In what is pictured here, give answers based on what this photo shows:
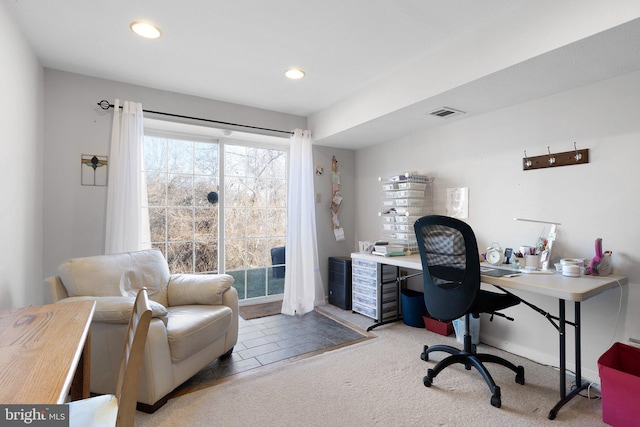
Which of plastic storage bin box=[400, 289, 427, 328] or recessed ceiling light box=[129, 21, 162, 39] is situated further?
plastic storage bin box=[400, 289, 427, 328]

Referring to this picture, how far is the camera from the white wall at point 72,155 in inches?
102

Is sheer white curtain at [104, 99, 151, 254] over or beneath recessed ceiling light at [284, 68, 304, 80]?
beneath

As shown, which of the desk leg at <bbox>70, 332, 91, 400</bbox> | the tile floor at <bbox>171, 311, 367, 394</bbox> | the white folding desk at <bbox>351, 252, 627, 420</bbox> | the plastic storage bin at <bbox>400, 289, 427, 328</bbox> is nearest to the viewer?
the desk leg at <bbox>70, 332, 91, 400</bbox>

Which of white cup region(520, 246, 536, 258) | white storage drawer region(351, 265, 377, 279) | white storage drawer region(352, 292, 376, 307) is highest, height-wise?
white cup region(520, 246, 536, 258)

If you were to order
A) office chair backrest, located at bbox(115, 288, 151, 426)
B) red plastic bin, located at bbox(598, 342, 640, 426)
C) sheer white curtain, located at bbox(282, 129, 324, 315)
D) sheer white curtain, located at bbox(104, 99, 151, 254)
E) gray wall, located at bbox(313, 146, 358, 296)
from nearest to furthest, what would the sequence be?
1. office chair backrest, located at bbox(115, 288, 151, 426)
2. red plastic bin, located at bbox(598, 342, 640, 426)
3. sheer white curtain, located at bbox(104, 99, 151, 254)
4. sheer white curtain, located at bbox(282, 129, 324, 315)
5. gray wall, located at bbox(313, 146, 358, 296)

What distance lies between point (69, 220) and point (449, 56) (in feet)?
10.5

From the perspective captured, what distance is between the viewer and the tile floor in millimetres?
2299

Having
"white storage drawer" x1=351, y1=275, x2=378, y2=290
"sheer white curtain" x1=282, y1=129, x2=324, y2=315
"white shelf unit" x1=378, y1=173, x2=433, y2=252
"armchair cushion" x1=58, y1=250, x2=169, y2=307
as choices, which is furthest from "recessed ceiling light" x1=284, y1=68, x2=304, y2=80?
"white storage drawer" x1=351, y1=275, x2=378, y2=290

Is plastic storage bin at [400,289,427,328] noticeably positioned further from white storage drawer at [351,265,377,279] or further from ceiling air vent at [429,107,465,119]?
ceiling air vent at [429,107,465,119]

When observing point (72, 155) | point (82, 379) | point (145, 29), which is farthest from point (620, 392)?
point (72, 155)

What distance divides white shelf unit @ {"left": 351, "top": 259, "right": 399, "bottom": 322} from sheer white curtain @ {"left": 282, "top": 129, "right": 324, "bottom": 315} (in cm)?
52

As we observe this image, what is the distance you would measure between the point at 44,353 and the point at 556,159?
2.96m

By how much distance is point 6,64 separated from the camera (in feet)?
5.88

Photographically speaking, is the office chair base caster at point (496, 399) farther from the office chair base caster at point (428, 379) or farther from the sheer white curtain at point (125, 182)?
the sheer white curtain at point (125, 182)
